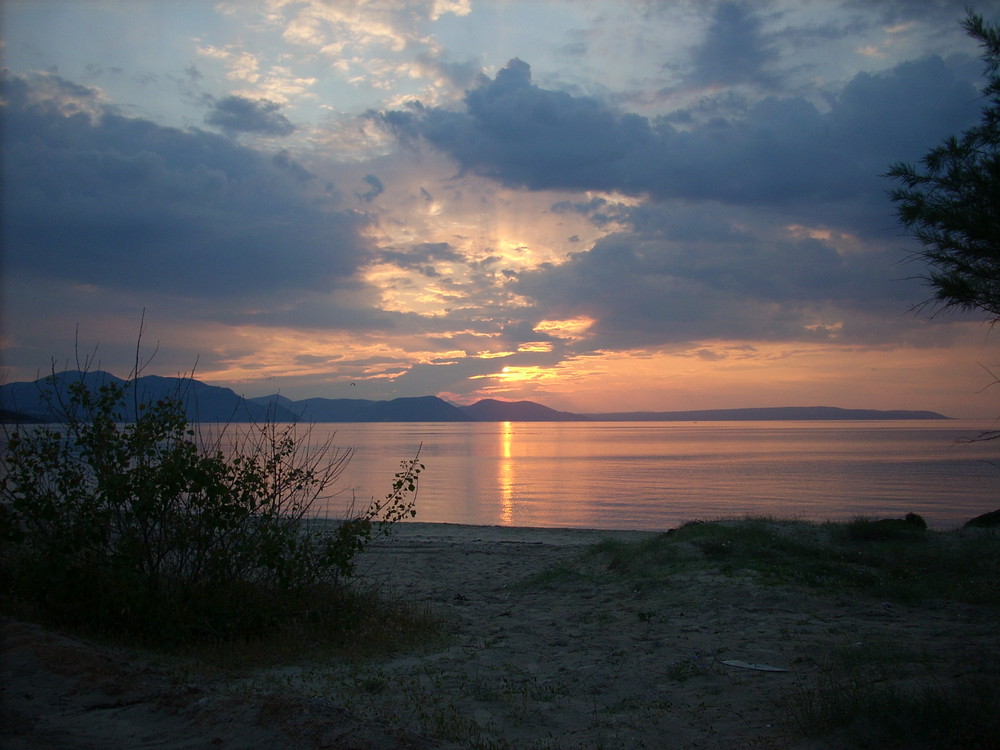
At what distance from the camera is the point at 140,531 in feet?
24.8

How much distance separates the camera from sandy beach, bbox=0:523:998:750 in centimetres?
479

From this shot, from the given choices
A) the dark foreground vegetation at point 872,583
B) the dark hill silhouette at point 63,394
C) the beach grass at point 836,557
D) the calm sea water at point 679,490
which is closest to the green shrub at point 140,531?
the dark hill silhouette at point 63,394

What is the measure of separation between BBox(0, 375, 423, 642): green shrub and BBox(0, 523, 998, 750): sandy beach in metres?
0.76

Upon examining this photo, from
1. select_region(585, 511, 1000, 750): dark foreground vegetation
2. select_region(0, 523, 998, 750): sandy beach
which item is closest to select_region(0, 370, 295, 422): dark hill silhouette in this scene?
select_region(0, 523, 998, 750): sandy beach

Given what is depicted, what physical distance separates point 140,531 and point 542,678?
4.59 metres

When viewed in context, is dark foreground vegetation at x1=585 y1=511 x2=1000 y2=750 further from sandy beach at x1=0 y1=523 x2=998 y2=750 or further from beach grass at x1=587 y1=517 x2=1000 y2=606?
sandy beach at x1=0 y1=523 x2=998 y2=750

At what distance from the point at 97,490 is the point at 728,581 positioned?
8.36 metres

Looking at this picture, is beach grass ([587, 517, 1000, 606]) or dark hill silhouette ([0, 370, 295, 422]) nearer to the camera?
dark hill silhouette ([0, 370, 295, 422])

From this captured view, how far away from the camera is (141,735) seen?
4.70 metres

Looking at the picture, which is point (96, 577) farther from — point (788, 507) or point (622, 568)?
point (788, 507)

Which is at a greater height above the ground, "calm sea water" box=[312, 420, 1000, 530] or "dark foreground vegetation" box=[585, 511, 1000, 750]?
"dark foreground vegetation" box=[585, 511, 1000, 750]


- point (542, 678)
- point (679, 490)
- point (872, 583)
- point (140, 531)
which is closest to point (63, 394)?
point (140, 531)

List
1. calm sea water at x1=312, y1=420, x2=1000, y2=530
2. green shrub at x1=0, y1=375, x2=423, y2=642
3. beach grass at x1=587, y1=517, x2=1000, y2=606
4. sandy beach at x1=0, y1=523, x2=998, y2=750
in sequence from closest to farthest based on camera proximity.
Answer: sandy beach at x1=0, y1=523, x2=998, y2=750
green shrub at x1=0, y1=375, x2=423, y2=642
beach grass at x1=587, y1=517, x2=1000, y2=606
calm sea water at x1=312, y1=420, x2=1000, y2=530

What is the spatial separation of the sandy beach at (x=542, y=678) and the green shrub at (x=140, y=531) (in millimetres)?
764
